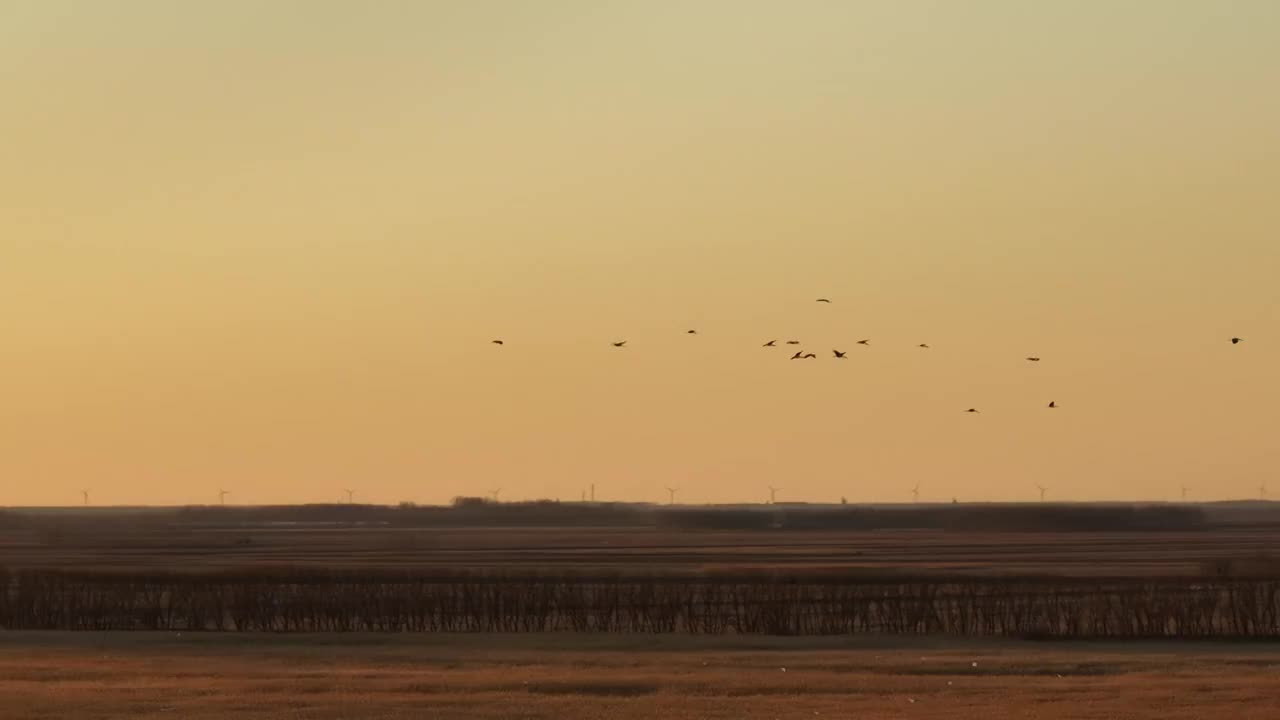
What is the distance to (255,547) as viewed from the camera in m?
184

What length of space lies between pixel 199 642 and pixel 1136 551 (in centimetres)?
10262

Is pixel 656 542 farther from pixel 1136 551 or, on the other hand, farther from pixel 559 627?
pixel 559 627

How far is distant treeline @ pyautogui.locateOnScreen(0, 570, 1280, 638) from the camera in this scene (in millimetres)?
71125

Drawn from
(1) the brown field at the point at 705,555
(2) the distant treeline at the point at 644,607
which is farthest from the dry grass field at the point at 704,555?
(2) the distant treeline at the point at 644,607

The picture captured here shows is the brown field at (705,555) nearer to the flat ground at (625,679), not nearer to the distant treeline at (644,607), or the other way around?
the distant treeline at (644,607)

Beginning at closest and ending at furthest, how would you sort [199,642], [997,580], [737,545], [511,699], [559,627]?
[511,699] → [199,642] → [559,627] → [997,580] → [737,545]

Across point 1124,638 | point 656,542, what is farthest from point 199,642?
point 656,542

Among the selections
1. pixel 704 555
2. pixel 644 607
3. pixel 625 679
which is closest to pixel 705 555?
pixel 704 555

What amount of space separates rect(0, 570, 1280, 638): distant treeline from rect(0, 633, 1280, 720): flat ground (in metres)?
6.35

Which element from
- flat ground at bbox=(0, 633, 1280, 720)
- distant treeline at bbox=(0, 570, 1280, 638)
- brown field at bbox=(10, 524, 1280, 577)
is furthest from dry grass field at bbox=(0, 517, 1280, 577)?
flat ground at bbox=(0, 633, 1280, 720)

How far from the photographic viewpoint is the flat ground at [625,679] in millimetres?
41188

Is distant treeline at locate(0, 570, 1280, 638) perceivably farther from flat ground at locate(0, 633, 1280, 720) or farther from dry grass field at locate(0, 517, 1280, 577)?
dry grass field at locate(0, 517, 1280, 577)

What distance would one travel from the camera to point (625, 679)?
159 ft

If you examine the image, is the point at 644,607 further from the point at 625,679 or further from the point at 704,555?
the point at 704,555
